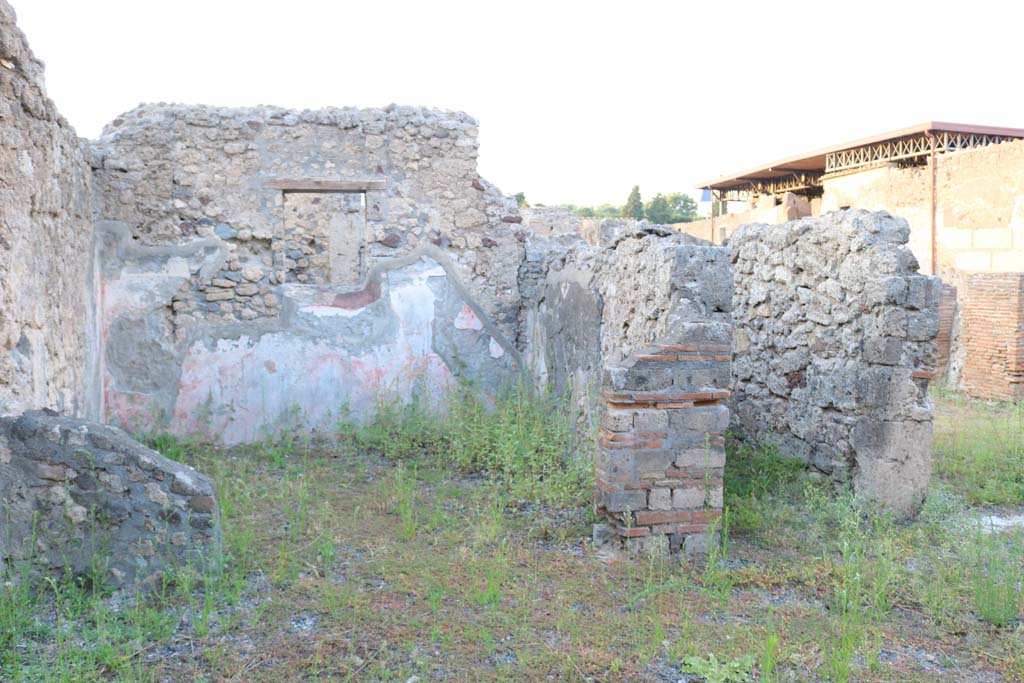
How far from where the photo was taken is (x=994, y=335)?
9.90 metres

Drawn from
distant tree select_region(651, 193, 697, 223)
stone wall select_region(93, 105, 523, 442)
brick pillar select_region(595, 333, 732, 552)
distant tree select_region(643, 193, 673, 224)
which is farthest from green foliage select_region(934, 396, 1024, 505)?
distant tree select_region(651, 193, 697, 223)

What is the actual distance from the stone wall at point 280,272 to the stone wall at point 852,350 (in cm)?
277

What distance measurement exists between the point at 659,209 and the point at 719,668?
2858cm

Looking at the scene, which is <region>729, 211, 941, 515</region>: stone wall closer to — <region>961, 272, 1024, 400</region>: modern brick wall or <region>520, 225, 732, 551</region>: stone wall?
<region>520, 225, 732, 551</region>: stone wall

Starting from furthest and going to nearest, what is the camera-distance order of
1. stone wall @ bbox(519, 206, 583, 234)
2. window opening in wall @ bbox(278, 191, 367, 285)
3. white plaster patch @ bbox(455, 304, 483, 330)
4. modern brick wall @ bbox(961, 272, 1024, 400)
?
stone wall @ bbox(519, 206, 583, 234) → window opening in wall @ bbox(278, 191, 367, 285) → modern brick wall @ bbox(961, 272, 1024, 400) → white plaster patch @ bbox(455, 304, 483, 330)

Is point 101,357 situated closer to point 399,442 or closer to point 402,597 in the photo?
point 399,442

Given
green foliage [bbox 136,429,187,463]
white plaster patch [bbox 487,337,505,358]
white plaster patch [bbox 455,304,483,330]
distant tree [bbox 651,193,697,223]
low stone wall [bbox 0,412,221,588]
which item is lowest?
green foliage [bbox 136,429,187,463]

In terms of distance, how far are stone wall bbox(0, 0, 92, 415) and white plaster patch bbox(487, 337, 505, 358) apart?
3.42m

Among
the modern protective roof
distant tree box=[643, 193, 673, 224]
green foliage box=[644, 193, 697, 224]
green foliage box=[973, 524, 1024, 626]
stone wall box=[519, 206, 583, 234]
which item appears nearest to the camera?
green foliage box=[973, 524, 1024, 626]

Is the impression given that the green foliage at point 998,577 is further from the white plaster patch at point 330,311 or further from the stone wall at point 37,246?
the white plaster patch at point 330,311

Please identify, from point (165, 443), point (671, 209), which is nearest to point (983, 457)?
point (165, 443)

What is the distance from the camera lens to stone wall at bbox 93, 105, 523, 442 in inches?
267

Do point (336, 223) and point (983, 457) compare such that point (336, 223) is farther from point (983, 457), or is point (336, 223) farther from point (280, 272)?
point (983, 457)

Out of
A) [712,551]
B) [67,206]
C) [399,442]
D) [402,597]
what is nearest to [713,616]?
[712,551]
